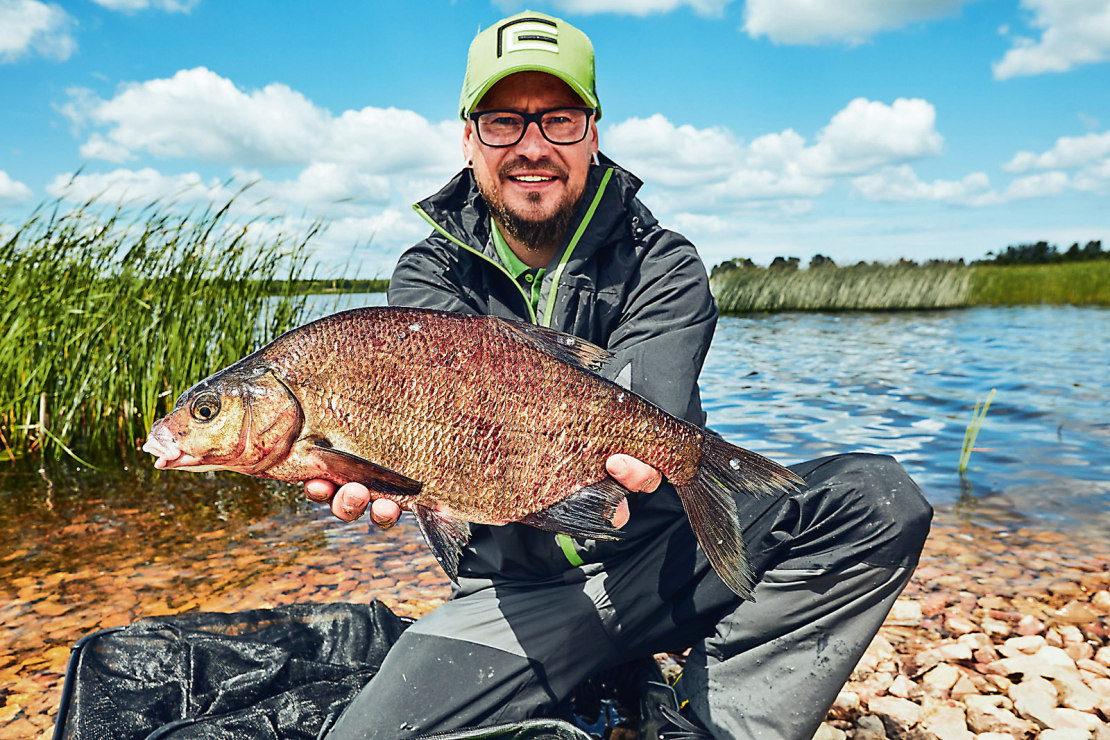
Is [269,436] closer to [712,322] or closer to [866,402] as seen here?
[712,322]

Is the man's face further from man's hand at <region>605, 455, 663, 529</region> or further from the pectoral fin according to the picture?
the pectoral fin

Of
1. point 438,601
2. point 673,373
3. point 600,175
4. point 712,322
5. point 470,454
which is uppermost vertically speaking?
point 600,175

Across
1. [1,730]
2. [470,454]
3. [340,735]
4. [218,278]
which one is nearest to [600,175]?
[470,454]

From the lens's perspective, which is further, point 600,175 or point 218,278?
point 218,278

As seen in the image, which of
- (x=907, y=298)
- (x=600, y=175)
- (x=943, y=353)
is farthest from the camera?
(x=907, y=298)

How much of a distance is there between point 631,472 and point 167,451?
1333mm

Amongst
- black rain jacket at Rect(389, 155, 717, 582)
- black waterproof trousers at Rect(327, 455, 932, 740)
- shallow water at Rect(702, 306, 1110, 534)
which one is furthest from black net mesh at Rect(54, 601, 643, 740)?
shallow water at Rect(702, 306, 1110, 534)

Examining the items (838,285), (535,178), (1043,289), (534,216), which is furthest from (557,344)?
(1043,289)

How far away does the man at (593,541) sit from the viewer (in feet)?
8.18

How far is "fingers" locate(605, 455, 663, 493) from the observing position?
2162mm

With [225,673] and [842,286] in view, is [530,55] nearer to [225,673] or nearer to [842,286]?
[225,673]

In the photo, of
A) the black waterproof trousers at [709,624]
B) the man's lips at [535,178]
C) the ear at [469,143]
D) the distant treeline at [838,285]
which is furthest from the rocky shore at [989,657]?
the distant treeline at [838,285]

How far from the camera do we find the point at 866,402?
37.5 ft

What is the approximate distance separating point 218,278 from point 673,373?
602 centimetres
